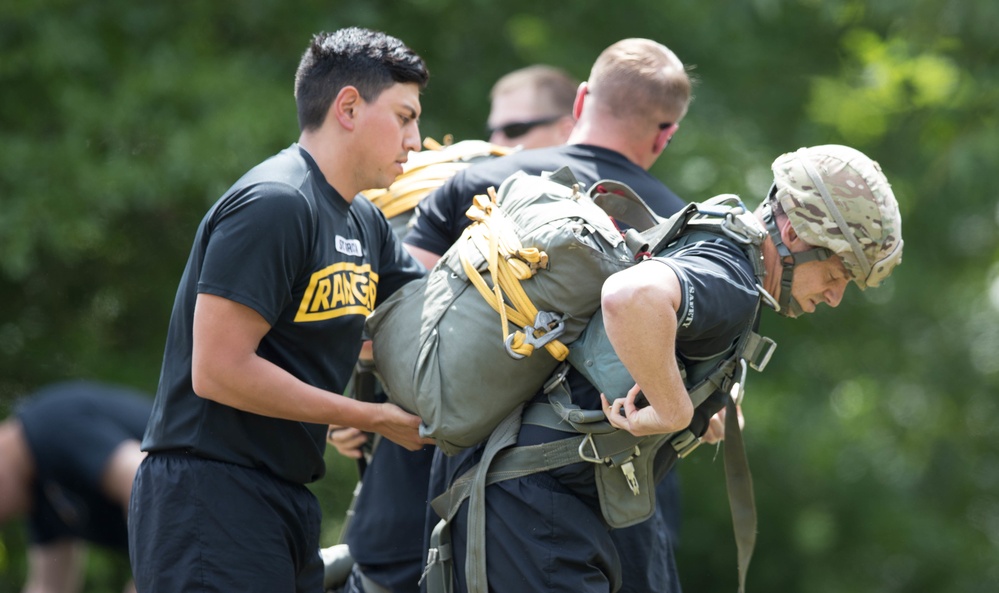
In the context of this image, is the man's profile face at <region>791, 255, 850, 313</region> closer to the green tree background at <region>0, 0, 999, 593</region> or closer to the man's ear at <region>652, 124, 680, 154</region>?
the man's ear at <region>652, 124, 680, 154</region>

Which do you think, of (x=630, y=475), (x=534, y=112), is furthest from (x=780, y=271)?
(x=534, y=112)

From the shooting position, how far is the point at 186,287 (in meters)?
3.10

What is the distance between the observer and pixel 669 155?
25.8 ft

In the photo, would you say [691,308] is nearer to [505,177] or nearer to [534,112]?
[505,177]

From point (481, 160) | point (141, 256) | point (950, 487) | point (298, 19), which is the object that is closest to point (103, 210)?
point (141, 256)

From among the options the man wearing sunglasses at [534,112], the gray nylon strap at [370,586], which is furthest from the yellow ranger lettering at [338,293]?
the man wearing sunglasses at [534,112]

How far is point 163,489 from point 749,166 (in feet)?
18.1

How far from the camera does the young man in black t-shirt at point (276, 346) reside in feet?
9.69

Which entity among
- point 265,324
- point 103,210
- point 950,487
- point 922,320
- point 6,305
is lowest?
point 950,487

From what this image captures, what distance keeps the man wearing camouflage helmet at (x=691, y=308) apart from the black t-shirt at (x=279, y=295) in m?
0.46

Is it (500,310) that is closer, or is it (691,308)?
(691,308)

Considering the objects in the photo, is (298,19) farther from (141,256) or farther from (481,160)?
(481,160)

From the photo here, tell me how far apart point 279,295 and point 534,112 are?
7.68 feet

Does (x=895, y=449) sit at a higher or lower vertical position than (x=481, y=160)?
lower
